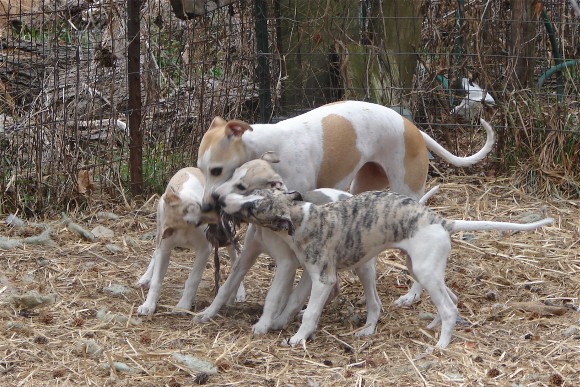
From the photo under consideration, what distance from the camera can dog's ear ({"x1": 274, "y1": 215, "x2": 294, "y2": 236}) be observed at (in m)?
5.05

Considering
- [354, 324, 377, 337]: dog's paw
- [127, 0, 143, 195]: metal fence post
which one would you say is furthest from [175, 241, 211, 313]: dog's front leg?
[127, 0, 143, 195]: metal fence post

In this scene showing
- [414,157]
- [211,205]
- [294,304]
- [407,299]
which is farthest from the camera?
[414,157]

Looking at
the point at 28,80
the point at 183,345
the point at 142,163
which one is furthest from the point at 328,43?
the point at 183,345

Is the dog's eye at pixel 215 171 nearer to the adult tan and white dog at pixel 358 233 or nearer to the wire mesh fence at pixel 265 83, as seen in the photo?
the adult tan and white dog at pixel 358 233

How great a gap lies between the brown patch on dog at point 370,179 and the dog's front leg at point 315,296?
50.1 inches

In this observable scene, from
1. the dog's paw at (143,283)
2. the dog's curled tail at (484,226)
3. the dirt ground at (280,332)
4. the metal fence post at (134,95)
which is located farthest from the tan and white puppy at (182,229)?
the metal fence post at (134,95)

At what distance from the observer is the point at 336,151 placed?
5832mm

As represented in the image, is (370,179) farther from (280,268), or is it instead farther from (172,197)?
(172,197)

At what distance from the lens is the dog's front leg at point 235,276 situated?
18.3ft

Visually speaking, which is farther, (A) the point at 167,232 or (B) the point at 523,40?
(B) the point at 523,40

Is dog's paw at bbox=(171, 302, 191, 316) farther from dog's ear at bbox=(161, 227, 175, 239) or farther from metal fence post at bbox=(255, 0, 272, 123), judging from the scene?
metal fence post at bbox=(255, 0, 272, 123)

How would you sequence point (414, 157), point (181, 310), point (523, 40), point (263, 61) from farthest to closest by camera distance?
point (523, 40) → point (263, 61) → point (414, 157) → point (181, 310)

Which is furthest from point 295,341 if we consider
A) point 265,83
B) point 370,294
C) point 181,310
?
point 265,83

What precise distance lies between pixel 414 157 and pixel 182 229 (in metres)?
1.59
